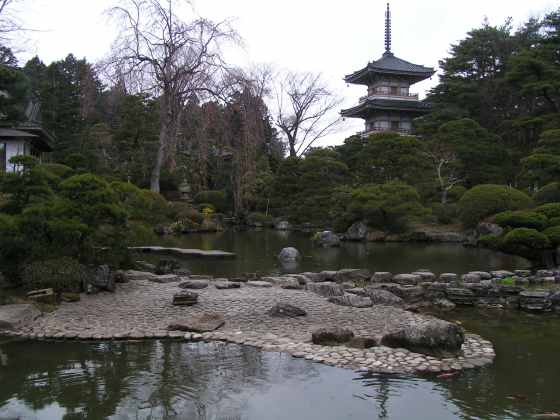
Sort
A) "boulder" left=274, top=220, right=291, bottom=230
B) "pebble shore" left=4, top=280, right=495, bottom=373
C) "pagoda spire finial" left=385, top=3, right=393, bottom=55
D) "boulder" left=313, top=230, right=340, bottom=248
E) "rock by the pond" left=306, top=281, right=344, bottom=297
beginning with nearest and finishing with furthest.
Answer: "pebble shore" left=4, top=280, right=495, bottom=373 → "rock by the pond" left=306, top=281, right=344, bottom=297 → "boulder" left=313, top=230, right=340, bottom=248 → "boulder" left=274, top=220, right=291, bottom=230 → "pagoda spire finial" left=385, top=3, right=393, bottom=55

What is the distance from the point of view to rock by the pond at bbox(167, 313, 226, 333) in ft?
21.7

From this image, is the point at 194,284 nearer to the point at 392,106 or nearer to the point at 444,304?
the point at 444,304

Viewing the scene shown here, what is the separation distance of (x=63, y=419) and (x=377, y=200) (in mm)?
17229

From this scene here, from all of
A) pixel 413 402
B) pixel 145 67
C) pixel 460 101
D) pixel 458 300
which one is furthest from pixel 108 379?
pixel 460 101

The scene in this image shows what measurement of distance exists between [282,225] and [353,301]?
1994 centimetres

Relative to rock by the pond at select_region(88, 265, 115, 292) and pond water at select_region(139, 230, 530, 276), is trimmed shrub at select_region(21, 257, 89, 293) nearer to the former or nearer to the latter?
rock by the pond at select_region(88, 265, 115, 292)

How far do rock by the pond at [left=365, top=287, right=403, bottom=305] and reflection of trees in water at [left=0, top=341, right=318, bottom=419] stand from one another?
3.08 m

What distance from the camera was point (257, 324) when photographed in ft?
22.7

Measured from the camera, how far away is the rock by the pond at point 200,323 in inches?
260

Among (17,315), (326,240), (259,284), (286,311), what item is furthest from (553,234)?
(17,315)

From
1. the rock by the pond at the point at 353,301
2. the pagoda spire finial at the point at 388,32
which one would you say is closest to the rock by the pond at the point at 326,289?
the rock by the pond at the point at 353,301

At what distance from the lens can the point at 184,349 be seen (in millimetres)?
6051

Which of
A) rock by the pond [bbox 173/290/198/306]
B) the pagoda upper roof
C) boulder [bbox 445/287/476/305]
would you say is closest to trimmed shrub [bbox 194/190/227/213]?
the pagoda upper roof

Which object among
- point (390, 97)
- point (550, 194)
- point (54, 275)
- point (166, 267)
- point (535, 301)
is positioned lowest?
point (535, 301)
